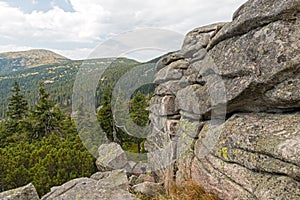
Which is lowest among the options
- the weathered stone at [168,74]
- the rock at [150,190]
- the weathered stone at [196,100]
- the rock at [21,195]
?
the rock at [150,190]

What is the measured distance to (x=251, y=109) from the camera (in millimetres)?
8648

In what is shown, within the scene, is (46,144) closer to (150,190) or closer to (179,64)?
(179,64)

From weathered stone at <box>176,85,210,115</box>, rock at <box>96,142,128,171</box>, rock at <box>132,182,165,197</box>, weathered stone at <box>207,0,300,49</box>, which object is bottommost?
rock at <box>96,142,128,171</box>

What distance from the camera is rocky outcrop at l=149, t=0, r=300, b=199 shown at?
264 inches

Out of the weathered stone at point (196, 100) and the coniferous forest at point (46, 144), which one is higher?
the weathered stone at point (196, 100)

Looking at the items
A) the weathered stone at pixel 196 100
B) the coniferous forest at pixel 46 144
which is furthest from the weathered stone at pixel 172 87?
the coniferous forest at pixel 46 144

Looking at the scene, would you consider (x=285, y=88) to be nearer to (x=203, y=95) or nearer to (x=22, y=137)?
(x=203, y=95)

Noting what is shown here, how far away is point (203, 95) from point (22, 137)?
4809 cm

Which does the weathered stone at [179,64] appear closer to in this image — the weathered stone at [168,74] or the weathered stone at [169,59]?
the weathered stone at [168,74]

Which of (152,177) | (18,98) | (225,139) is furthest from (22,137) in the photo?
(225,139)

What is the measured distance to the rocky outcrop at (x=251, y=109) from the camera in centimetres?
670

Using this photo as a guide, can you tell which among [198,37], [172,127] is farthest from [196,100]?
[198,37]

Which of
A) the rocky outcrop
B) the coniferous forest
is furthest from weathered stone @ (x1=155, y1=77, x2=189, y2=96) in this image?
the coniferous forest

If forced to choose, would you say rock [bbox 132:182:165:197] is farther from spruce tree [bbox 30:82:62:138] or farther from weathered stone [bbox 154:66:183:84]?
spruce tree [bbox 30:82:62:138]
